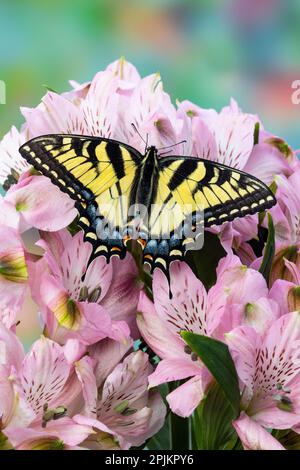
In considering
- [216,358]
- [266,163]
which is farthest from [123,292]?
[266,163]

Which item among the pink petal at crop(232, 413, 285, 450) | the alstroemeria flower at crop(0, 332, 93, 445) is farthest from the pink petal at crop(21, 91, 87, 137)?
the pink petal at crop(232, 413, 285, 450)

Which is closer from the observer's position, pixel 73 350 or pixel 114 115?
pixel 73 350

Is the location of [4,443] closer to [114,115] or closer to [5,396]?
[5,396]

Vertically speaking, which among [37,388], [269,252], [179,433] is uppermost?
[269,252]

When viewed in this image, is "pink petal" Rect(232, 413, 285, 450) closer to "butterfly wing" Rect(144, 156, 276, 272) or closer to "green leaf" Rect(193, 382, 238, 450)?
"green leaf" Rect(193, 382, 238, 450)

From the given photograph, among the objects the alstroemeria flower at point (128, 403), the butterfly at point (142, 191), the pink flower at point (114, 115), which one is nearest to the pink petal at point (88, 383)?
the alstroemeria flower at point (128, 403)

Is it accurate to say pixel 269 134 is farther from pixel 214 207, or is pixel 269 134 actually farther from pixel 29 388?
pixel 29 388

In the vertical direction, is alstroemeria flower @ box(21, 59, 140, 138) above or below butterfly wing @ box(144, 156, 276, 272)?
above
